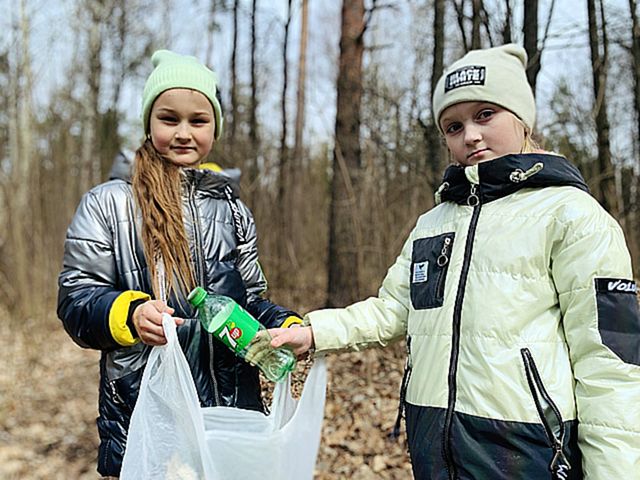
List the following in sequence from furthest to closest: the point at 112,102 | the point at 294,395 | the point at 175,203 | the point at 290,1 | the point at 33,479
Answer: the point at 112,102
the point at 290,1
the point at 33,479
the point at 294,395
the point at 175,203

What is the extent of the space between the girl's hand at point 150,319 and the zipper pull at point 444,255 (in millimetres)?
783

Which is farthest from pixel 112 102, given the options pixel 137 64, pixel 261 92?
pixel 261 92

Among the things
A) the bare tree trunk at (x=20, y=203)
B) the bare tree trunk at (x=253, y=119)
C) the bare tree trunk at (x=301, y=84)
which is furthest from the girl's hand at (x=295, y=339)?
the bare tree trunk at (x=301, y=84)

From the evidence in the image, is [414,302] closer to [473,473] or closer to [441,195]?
[441,195]

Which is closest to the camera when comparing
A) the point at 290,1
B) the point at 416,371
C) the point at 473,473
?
the point at 473,473

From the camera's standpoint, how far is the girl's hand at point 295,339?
1832mm

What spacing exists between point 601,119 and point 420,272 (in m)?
5.00

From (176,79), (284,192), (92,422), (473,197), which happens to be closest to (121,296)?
(176,79)

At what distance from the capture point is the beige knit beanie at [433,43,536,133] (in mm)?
1796

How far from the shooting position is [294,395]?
78.5 inches

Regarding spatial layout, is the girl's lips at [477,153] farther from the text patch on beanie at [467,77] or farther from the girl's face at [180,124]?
the girl's face at [180,124]

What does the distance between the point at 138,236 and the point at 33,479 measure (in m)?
3.31

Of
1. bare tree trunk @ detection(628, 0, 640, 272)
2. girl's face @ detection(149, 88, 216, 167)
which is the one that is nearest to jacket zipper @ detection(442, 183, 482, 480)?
girl's face @ detection(149, 88, 216, 167)

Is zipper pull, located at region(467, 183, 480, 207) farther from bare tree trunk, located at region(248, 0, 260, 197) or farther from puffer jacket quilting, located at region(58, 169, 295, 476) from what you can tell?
bare tree trunk, located at region(248, 0, 260, 197)
